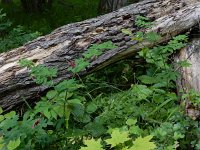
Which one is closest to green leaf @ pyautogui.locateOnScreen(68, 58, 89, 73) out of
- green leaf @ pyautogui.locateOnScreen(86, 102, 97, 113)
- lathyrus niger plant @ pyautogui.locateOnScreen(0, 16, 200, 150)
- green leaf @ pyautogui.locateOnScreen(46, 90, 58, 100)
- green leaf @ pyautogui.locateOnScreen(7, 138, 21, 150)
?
lathyrus niger plant @ pyautogui.locateOnScreen(0, 16, 200, 150)

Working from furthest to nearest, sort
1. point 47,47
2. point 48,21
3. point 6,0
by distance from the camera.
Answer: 1. point 6,0
2. point 48,21
3. point 47,47

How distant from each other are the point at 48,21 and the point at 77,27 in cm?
388

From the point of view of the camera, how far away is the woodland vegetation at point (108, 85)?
256 centimetres

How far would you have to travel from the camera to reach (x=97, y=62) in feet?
12.4

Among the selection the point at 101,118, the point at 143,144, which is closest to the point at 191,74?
the point at 101,118

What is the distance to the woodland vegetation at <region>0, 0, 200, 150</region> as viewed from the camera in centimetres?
256

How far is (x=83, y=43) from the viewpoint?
3920mm

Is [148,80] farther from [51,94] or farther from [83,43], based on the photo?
[83,43]

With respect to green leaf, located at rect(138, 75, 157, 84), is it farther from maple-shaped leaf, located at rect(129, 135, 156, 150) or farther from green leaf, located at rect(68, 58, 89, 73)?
maple-shaped leaf, located at rect(129, 135, 156, 150)

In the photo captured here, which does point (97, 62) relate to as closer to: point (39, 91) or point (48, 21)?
point (39, 91)

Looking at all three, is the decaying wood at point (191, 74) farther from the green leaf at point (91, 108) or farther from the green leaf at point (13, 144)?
the green leaf at point (13, 144)

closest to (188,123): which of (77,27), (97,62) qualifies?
(97,62)

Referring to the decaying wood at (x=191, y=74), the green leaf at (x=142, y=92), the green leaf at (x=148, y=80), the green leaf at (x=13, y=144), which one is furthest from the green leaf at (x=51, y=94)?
the decaying wood at (x=191, y=74)

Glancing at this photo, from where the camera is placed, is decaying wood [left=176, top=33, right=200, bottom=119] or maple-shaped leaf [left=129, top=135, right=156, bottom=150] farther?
decaying wood [left=176, top=33, right=200, bottom=119]
